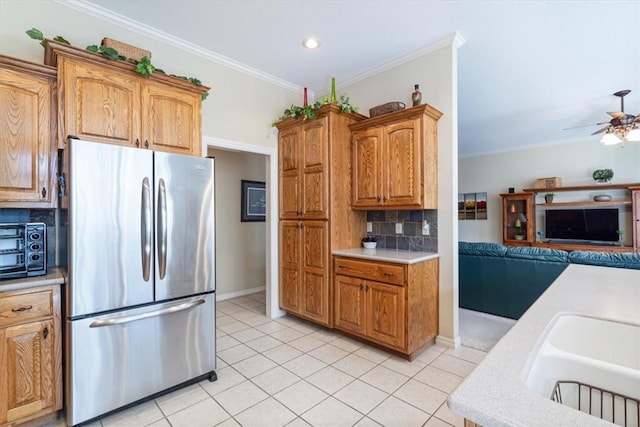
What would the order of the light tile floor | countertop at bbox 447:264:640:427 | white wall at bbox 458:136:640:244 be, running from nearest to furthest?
countertop at bbox 447:264:640:427 → the light tile floor → white wall at bbox 458:136:640:244

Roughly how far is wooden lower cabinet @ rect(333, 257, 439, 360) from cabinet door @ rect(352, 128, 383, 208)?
70 centimetres

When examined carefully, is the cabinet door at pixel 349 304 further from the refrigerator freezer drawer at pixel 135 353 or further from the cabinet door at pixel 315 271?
the refrigerator freezer drawer at pixel 135 353

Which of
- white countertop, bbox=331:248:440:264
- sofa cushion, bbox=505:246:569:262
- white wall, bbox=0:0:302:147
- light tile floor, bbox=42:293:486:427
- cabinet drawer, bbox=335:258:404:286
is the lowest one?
light tile floor, bbox=42:293:486:427

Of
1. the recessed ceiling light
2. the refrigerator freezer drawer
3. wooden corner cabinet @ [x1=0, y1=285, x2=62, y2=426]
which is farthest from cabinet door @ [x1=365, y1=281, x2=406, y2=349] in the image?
the recessed ceiling light

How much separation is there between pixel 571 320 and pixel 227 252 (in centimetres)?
429

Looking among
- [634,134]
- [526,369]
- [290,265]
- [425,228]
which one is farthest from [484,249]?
[526,369]

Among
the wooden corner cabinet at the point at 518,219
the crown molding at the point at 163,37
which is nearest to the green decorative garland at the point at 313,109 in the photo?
the crown molding at the point at 163,37

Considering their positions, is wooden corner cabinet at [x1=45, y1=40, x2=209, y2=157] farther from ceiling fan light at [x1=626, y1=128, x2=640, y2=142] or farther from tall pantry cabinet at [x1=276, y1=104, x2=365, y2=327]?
ceiling fan light at [x1=626, y1=128, x2=640, y2=142]

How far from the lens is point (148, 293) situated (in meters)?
2.02

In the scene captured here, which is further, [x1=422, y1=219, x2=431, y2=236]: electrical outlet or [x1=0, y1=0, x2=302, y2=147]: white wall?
[x1=422, y1=219, x2=431, y2=236]: electrical outlet

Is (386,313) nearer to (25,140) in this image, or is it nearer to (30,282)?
(30,282)

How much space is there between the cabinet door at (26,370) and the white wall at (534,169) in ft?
26.4

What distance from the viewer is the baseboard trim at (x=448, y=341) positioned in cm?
289

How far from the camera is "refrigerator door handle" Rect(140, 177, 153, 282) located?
2000 millimetres
